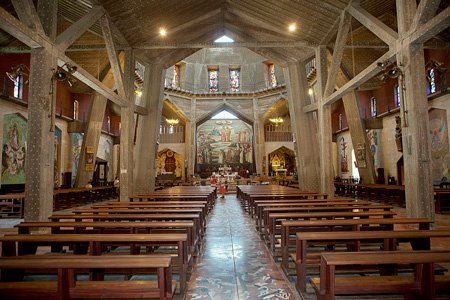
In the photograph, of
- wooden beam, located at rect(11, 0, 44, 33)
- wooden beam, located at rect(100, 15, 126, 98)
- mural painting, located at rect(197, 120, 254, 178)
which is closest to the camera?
wooden beam, located at rect(11, 0, 44, 33)

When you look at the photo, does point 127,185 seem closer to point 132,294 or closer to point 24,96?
point 24,96

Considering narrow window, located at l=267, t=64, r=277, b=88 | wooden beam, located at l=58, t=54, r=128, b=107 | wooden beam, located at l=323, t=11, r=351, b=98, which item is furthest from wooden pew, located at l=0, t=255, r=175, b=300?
narrow window, located at l=267, t=64, r=277, b=88

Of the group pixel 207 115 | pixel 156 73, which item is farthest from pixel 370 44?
pixel 207 115

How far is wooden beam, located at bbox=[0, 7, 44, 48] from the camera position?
5176 mm

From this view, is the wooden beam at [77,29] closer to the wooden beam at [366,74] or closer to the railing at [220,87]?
the wooden beam at [366,74]

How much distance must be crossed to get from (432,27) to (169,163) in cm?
2492

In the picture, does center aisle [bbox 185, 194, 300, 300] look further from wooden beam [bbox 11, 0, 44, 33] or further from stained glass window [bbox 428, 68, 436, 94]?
stained glass window [bbox 428, 68, 436, 94]

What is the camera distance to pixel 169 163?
28.7m

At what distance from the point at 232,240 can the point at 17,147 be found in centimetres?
1187

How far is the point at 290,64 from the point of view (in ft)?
46.9

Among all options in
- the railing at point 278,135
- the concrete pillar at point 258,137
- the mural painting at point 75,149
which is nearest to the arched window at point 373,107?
the railing at point 278,135

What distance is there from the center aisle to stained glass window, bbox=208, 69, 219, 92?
23.2 meters

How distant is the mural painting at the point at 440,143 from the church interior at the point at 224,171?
0.23 ft

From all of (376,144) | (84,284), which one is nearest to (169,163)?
(376,144)
